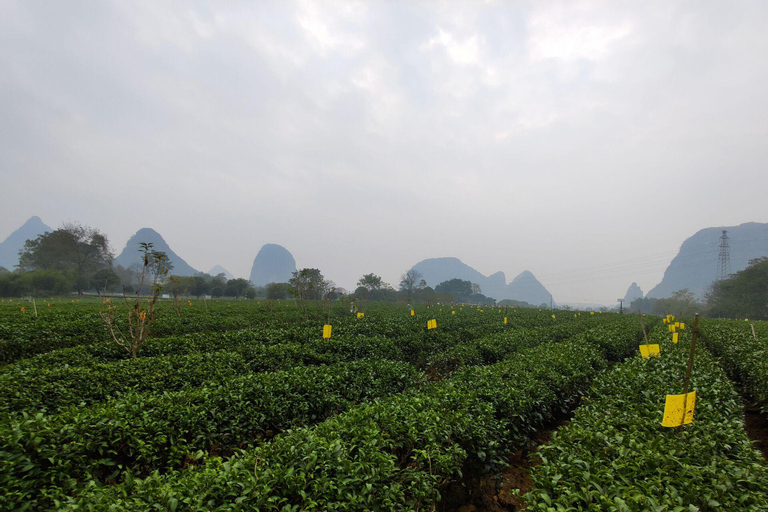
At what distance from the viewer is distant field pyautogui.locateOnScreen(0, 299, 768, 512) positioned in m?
2.13

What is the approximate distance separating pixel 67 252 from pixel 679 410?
272ft

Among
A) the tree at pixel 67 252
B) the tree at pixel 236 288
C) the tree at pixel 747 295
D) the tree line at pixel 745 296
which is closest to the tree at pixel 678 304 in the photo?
the tree line at pixel 745 296

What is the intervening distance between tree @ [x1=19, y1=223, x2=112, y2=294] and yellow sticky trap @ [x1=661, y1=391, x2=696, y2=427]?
73.3m

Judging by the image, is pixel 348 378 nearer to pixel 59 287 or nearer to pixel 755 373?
pixel 755 373

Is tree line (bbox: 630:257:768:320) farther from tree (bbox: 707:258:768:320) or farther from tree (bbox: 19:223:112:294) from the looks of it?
tree (bbox: 19:223:112:294)

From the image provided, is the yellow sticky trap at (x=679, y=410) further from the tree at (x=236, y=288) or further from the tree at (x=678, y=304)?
the tree at (x=678, y=304)

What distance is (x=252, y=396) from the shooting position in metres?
4.29

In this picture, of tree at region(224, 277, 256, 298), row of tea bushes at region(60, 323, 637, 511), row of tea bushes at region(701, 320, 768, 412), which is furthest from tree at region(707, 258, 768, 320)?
tree at region(224, 277, 256, 298)

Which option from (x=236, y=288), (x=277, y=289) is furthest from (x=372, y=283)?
(x=277, y=289)

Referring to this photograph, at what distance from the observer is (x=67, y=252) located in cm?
5734

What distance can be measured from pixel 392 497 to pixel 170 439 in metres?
2.56

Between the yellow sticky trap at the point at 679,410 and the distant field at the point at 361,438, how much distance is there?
0.16m

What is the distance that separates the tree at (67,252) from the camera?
185ft

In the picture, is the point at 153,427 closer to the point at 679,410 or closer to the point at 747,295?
the point at 679,410
